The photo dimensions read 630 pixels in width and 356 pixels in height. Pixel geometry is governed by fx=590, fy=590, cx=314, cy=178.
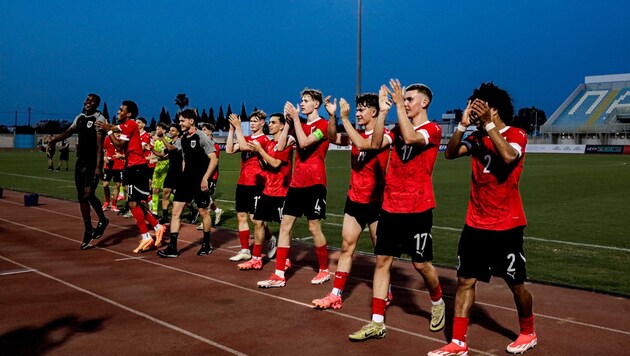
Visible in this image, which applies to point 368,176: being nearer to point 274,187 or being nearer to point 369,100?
point 369,100

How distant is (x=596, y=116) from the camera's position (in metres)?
78.9

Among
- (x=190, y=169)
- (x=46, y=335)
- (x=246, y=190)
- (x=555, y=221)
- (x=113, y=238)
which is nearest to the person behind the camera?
(x=46, y=335)

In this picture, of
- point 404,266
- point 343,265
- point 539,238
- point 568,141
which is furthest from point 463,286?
point 568,141

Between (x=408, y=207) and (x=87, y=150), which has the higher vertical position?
(x=87, y=150)

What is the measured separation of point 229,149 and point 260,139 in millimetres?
560

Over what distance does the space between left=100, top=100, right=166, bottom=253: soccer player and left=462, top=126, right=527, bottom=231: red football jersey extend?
6236 mm

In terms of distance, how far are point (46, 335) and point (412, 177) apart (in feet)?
11.6

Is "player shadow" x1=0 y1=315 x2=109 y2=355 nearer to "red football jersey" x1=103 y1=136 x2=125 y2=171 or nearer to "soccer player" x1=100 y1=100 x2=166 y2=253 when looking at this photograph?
"soccer player" x1=100 y1=100 x2=166 y2=253

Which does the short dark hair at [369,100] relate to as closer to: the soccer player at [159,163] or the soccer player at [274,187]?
the soccer player at [274,187]

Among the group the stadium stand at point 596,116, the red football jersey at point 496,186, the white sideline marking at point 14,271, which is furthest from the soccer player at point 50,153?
the stadium stand at point 596,116

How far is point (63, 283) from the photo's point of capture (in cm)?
724

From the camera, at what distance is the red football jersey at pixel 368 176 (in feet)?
20.5

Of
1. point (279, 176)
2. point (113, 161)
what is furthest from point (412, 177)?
point (113, 161)

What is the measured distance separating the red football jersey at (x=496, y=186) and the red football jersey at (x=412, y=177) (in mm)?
543
